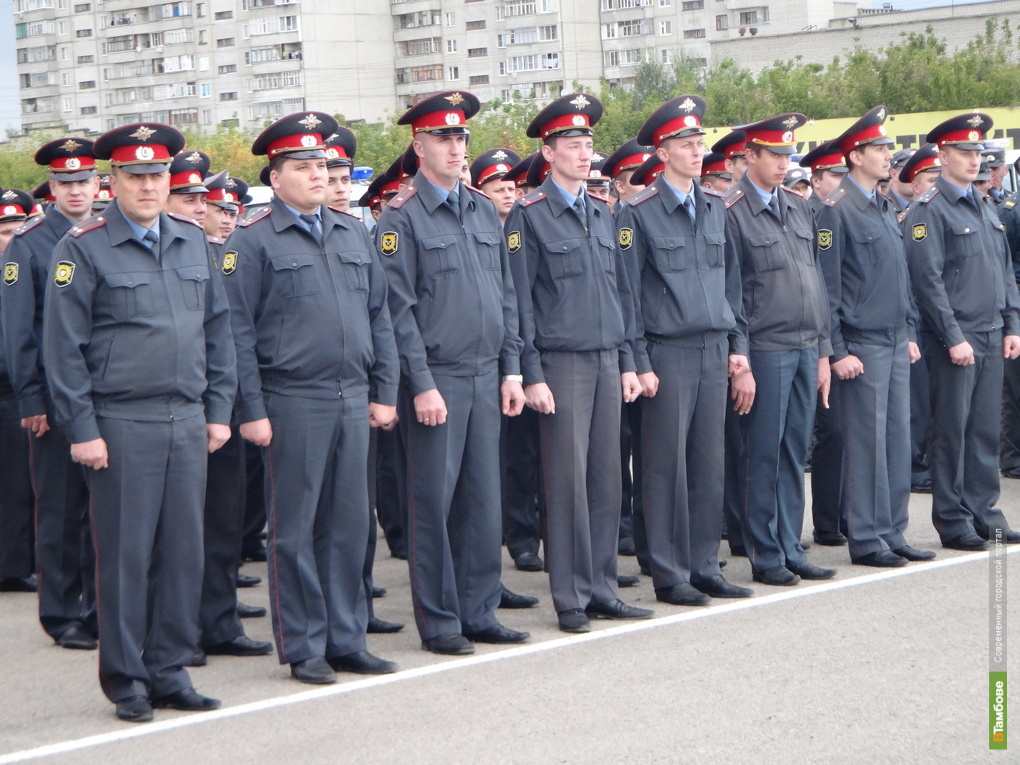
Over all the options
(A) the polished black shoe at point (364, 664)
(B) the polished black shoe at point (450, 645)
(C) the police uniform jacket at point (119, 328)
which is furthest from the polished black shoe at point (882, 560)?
(C) the police uniform jacket at point (119, 328)

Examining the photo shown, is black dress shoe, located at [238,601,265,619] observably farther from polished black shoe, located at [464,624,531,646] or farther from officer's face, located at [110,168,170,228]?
officer's face, located at [110,168,170,228]

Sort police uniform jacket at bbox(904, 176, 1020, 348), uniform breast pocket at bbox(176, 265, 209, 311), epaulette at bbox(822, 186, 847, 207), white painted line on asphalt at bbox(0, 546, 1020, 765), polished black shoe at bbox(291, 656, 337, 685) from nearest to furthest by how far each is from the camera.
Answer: white painted line on asphalt at bbox(0, 546, 1020, 765) → uniform breast pocket at bbox(176, 265, 209, 311) → polished black shoe at bbox(291, 656, 337, 685) → epaulette at bbox(822, 186, 847, 207) → police uniform jacket at bbox(904, 176, 1020, 348)

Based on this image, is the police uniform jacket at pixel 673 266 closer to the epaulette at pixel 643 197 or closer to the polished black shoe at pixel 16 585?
the epaulette at pixel 643 197

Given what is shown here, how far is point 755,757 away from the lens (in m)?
4.87

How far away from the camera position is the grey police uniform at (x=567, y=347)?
6.93 meters

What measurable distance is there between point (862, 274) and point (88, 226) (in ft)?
14.6

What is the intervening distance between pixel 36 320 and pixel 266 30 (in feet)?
269

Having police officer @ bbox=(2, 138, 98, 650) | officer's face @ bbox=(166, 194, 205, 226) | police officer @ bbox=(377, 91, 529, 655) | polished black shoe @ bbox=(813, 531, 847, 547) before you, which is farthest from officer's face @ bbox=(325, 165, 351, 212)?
polished black shoe @ bbox=(813, 531, 847, 547)

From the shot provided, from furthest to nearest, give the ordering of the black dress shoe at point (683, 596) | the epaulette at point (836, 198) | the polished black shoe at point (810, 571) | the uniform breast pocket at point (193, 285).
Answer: the epaulette at point (836, 198)
the polished black shoe at point (810, 571)
the black dress shoe at point (683, 596)
the uniform breast pocket at point (193, 285)

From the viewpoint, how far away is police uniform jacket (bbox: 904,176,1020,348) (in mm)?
8500

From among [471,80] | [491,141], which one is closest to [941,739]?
[491,141]

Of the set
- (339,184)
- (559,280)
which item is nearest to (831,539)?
(559,280)

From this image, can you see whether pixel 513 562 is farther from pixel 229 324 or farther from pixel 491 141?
pixel 491 141

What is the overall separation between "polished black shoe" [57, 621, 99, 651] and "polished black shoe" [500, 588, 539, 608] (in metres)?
2.05
